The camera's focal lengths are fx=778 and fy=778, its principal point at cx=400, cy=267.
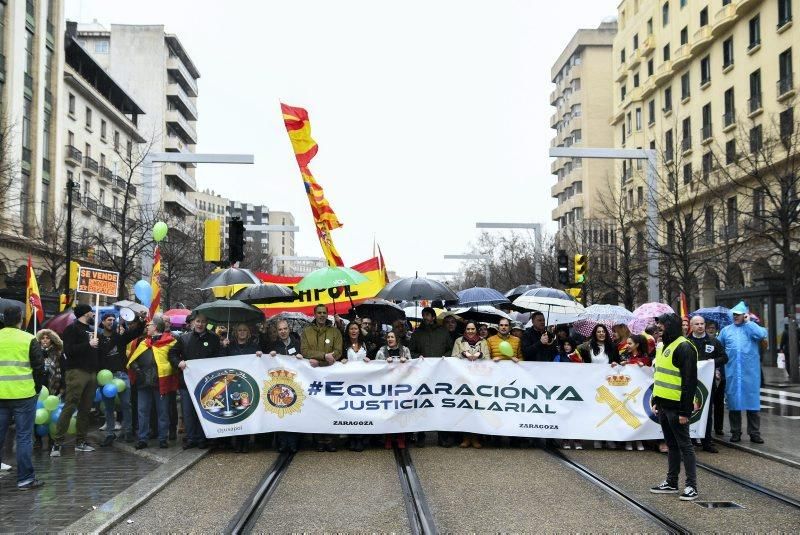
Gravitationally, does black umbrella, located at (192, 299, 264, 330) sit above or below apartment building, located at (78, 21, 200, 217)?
below

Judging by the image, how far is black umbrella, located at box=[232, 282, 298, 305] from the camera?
14703 millimetres

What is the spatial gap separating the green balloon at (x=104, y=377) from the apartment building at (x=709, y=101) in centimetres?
2160

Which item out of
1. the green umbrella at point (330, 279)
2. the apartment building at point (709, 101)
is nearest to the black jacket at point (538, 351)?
the green umbrella at point (330, 279)

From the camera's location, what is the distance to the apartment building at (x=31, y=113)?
37.6 meters

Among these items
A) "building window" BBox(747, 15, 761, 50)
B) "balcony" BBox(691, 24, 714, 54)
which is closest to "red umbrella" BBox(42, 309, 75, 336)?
"building window" BBox(747, 15, 761, 50)

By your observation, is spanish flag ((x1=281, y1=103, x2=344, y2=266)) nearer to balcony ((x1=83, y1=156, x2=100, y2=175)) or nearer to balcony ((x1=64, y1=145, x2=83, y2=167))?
balcony ((x1=64, y1=145, x2=83, y2=167))

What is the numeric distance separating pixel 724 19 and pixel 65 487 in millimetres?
43244

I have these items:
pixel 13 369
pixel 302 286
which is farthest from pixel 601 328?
pixel 13 369

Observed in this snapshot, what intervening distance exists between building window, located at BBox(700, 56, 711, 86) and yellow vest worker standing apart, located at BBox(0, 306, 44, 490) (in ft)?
146

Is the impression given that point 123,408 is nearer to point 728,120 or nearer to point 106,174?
point 728,120

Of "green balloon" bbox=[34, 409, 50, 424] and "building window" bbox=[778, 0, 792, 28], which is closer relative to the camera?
"green balloon" bbox=[34, 409, 50, 424]

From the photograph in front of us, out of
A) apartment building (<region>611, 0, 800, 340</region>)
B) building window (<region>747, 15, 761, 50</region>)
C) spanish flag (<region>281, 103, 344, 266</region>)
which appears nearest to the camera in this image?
spanish flag (<region>281, 103, 344, 266</region>)

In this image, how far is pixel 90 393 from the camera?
10.8 metres

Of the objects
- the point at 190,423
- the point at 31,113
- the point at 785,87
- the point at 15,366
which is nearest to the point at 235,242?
the point at 190,423
